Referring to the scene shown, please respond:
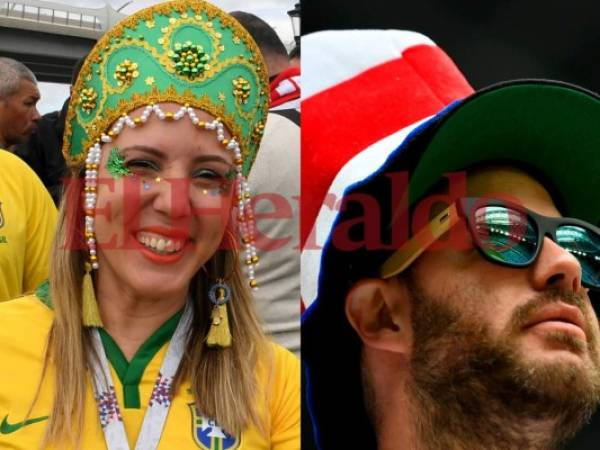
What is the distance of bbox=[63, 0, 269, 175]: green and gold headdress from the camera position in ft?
3.50

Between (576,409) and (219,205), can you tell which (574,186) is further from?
(219,205)

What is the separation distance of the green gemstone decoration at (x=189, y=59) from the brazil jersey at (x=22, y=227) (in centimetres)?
26

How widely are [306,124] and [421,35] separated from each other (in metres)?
0.26

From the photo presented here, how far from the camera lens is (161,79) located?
1.07m

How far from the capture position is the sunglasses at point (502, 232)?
1.16 m

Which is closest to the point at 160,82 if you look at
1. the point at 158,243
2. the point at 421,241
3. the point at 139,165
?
the point at 139,165

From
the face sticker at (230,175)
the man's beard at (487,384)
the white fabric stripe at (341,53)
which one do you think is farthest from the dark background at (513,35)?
the face sticker at (230,175)

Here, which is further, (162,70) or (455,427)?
(455,427)

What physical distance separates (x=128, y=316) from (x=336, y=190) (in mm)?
349

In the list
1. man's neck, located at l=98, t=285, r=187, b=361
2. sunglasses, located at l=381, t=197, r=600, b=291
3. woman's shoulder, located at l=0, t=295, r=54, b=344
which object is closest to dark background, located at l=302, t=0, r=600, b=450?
sunglasses, located at l=381, t=197, r=600, b=291

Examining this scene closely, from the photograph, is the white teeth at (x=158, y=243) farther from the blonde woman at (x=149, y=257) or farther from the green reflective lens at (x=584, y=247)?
the green reflective lens at (x=584, y=247)

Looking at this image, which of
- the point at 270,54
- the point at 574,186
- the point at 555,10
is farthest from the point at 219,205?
the point at 555,10

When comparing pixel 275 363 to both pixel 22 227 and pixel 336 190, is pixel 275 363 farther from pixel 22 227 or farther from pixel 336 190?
pixel 22 227

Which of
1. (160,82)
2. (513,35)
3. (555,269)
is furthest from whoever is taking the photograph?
(513,35)
